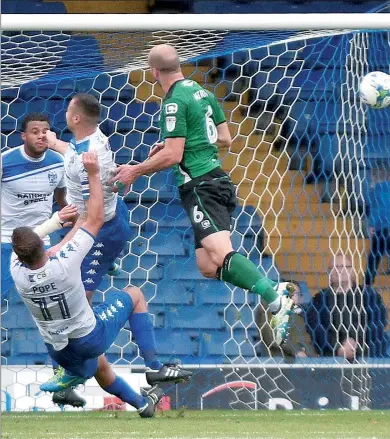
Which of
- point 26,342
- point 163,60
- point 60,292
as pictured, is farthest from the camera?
point 26,342

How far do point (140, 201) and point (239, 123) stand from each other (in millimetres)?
1211

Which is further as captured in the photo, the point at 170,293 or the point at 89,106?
the point at 170,293

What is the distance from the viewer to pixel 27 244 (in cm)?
484

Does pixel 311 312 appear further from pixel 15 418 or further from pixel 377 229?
pixel 15 418

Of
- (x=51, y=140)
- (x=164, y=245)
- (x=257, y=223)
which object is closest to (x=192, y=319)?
(x=164, y=245)

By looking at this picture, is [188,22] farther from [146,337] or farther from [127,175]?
[146,337]

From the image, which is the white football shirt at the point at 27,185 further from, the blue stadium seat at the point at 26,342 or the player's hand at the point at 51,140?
the blue stadium seat at the point at 26,342

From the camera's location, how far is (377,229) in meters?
8.49

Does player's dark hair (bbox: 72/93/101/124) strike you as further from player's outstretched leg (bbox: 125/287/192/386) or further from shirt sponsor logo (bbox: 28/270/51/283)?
player's outstretched leg (bbox: 125/287/192/386)

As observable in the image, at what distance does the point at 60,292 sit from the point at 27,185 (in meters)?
2.09

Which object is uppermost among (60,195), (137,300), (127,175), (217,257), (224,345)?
(60,195)

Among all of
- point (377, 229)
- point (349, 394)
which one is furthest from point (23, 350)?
point (377, 229)

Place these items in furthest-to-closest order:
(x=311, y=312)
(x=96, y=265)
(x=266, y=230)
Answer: (x=266, y=230)
(x=311, y=312)
(x=96, y=265)

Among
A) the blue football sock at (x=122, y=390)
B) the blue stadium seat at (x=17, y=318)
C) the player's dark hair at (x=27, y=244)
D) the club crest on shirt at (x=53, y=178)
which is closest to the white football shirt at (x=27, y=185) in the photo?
the club crest on shirt at (x=53, y=178)
